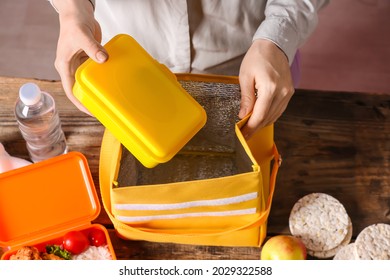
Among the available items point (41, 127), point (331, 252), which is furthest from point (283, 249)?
point (41, 127)

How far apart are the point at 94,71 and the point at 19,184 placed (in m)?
0.29

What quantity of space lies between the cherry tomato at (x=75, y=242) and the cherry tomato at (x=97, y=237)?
2 cm

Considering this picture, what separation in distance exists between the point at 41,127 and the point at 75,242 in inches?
8.0

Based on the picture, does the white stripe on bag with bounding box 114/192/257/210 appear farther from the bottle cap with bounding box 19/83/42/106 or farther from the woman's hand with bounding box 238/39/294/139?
the bottle cap with bounding box 19/83/42/106

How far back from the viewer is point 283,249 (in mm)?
927

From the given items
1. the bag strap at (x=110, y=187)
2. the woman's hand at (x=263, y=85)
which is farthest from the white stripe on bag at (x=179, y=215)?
the woman's hand at (x=263, y=85)

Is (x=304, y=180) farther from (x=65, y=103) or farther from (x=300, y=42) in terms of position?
(x=65, y=103)

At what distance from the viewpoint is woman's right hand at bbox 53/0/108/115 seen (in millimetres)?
863

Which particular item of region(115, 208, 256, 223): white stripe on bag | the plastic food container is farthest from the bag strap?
the plastic food container

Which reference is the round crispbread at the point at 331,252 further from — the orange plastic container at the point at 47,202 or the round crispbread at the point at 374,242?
the orange plastic container at the point at 47,202

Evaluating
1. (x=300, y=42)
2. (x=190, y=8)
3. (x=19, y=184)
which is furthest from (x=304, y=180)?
(x=19, y=184)

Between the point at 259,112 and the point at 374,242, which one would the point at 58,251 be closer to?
the point at 259,112

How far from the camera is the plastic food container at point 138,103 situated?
0.78 metres

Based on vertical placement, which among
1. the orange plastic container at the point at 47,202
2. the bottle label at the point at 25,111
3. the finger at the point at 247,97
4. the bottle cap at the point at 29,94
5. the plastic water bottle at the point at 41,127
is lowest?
the orange plastic container at the point at 47,202
